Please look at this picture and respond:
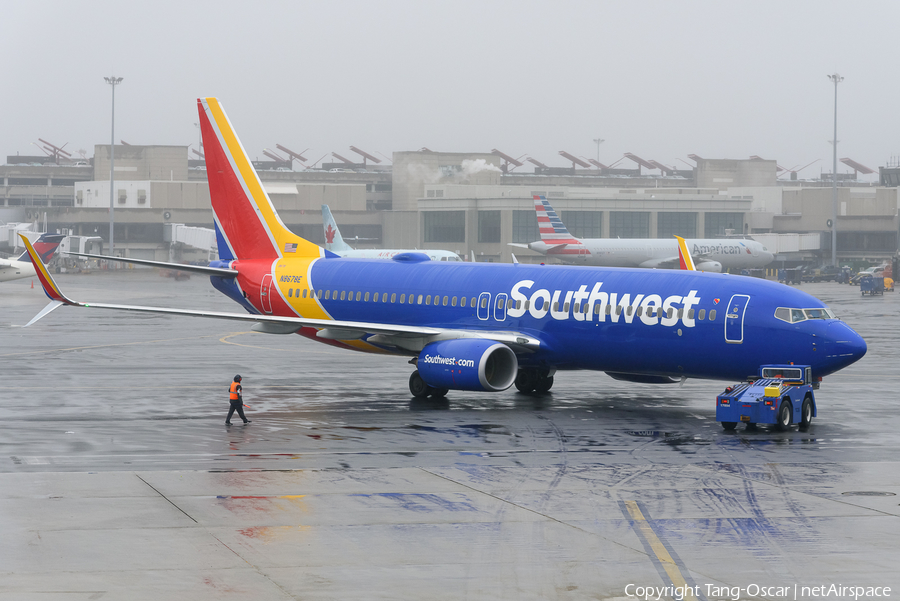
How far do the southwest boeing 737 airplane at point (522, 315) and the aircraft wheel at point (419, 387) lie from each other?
4cm

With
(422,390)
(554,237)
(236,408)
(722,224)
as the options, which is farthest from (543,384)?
(722,224)

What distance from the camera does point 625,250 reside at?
381 feet

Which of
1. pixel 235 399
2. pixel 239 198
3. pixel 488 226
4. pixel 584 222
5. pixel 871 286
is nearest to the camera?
pixel 235 399

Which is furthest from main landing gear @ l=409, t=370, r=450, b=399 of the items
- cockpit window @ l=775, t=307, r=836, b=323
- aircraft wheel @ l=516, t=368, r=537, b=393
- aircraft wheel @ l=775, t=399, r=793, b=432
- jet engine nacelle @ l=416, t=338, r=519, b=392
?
aircraft wheel @ l=775, t=399, r=793, b=432

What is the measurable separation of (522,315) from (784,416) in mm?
8910

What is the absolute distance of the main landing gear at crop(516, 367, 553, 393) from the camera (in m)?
36.8

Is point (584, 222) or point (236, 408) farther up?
point (584, 222)

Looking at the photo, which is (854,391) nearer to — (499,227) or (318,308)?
(318,308)

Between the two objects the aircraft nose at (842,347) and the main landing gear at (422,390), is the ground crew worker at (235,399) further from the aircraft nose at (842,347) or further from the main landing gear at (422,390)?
the aircraft nose at (842,347)

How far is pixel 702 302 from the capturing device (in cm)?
3219

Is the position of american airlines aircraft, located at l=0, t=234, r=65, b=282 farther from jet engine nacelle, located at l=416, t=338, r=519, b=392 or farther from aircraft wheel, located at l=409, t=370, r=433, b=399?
→ jet engine nacelle, located at l=416, t=338, r=519, b=392

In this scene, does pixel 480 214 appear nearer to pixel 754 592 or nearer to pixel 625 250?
pixel 625 250

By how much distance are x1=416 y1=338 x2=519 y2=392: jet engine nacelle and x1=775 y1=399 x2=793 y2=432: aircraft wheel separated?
770 cm

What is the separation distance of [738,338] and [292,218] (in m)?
138
